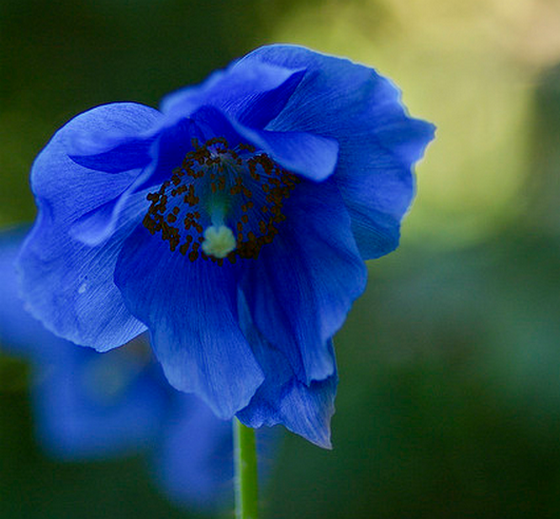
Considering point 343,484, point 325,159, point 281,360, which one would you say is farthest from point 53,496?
point 325,159

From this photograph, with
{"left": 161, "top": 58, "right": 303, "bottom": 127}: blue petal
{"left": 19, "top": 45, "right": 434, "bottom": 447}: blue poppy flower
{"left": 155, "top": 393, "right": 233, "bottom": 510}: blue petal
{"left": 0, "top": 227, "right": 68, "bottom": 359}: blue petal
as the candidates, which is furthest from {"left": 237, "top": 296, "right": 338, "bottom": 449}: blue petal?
{"left": 0, "top": 227, "right": 68, "bottom": 359}: blue petal

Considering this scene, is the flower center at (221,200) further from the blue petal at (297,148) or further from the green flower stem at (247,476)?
the green flower stem at (247,476)

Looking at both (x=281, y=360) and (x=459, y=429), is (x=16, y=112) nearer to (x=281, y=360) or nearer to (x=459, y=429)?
(x=459, y=429)

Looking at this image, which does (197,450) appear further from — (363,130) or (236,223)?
(363,130)

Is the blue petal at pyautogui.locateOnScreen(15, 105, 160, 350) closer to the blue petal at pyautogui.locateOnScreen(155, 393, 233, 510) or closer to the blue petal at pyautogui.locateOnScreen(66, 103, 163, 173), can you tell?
the blue petal at pyautogui.locateOnScreen(66, 103, 163, 173)

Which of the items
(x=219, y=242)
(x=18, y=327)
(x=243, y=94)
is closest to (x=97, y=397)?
(x=18, y=327)

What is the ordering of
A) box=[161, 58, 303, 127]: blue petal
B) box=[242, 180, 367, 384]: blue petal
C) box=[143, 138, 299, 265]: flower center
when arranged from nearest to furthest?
box=[161, 58, 303, 127]: blue petal → box=[242, 180, 367, 384]: blue petal → box=[143, 138, 299, 265]: flower center

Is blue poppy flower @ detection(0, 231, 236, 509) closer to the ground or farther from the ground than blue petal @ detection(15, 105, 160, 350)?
closer to the ground

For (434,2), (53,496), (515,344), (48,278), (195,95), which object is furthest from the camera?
(434,2)
